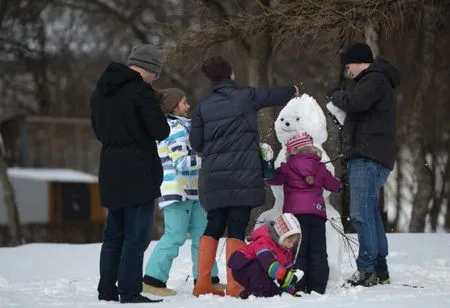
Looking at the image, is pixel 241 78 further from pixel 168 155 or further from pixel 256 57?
pixel 168 155

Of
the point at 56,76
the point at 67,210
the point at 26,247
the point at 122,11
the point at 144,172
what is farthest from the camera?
the point at 56,76

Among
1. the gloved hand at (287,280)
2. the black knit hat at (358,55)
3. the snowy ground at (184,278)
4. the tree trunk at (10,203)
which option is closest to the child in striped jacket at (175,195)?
the snowy ground at (184,278)

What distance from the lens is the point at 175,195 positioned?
7277 millimetres

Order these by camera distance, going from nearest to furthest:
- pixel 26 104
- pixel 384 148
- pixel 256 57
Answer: pixel 384 148
pixel 256 57
pixel 26 104

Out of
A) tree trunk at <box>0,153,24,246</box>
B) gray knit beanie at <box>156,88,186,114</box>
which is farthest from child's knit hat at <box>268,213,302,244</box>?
tree trunk at <box>0,153,24,246</box>

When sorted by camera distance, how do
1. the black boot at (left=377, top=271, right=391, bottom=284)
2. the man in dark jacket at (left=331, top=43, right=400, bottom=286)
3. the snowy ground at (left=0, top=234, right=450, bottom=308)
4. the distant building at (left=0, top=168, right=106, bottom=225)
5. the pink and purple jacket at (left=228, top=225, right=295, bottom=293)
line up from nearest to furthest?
1. the snowy ground at (left=0, top=234, right=450, bottom=308)
2. the pink and purple jacket at (left=228, top=225, right=295, bottom=293)
3. the man in dark jacket at (left=331, top=43, right=400, bottom=286)
4. the black boot at (left=377, top=271, right=391, bottom=284)
5. the distant building at (left=0, top=168, right=106, bottom=225)

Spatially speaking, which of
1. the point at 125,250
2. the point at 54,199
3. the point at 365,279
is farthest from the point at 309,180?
the point at 54,199

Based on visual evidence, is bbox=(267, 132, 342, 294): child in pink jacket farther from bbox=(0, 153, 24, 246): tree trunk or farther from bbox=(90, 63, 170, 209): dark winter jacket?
bbox=(0, 153, 24, 246): tree trunk

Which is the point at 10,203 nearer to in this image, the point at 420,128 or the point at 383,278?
the point at 420,128

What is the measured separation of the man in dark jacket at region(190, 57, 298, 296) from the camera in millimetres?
6773

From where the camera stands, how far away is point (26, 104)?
31.8m

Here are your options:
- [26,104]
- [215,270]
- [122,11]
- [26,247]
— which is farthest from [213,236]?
[26,104]

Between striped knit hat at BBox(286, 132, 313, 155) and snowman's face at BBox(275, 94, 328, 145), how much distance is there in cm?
17

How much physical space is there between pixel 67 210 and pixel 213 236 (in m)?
20.2
